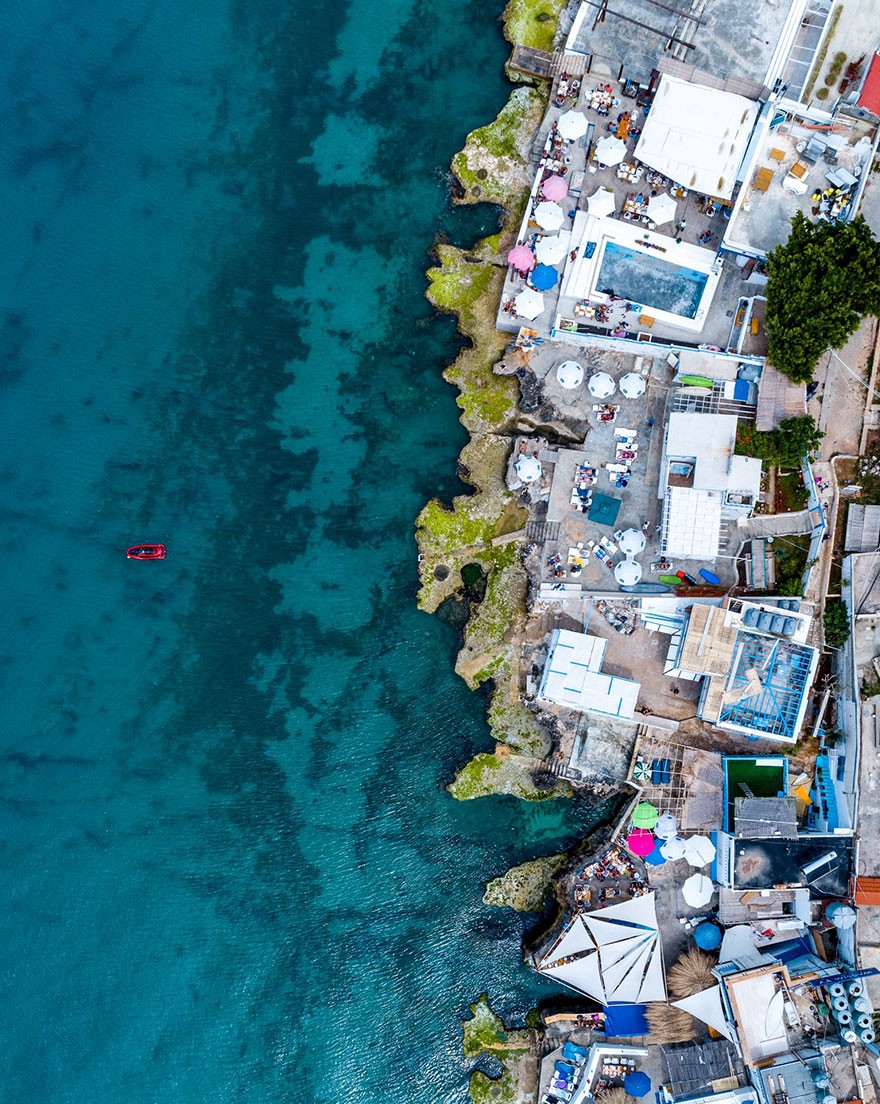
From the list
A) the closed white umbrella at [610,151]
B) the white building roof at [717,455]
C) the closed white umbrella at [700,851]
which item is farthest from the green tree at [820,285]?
the closed white umbrella at [700,851]

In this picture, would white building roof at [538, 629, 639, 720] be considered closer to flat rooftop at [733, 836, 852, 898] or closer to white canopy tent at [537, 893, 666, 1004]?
flat rooftop at [733, 836, 852, 898]

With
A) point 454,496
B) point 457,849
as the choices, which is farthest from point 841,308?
point 457,849

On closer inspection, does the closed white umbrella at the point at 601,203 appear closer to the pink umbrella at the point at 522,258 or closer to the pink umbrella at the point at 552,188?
the pink umbrella at the point at 552,188

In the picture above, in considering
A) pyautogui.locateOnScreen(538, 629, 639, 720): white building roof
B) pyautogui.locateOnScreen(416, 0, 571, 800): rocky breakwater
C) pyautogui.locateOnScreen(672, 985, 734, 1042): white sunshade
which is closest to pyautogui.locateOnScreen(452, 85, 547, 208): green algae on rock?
pyautogui.locateOnScreen(416, 0, 571, 800): rocky breakwater

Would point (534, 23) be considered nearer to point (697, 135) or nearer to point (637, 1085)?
point (697, 135)

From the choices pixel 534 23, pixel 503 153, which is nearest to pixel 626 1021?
pixel 503 153
